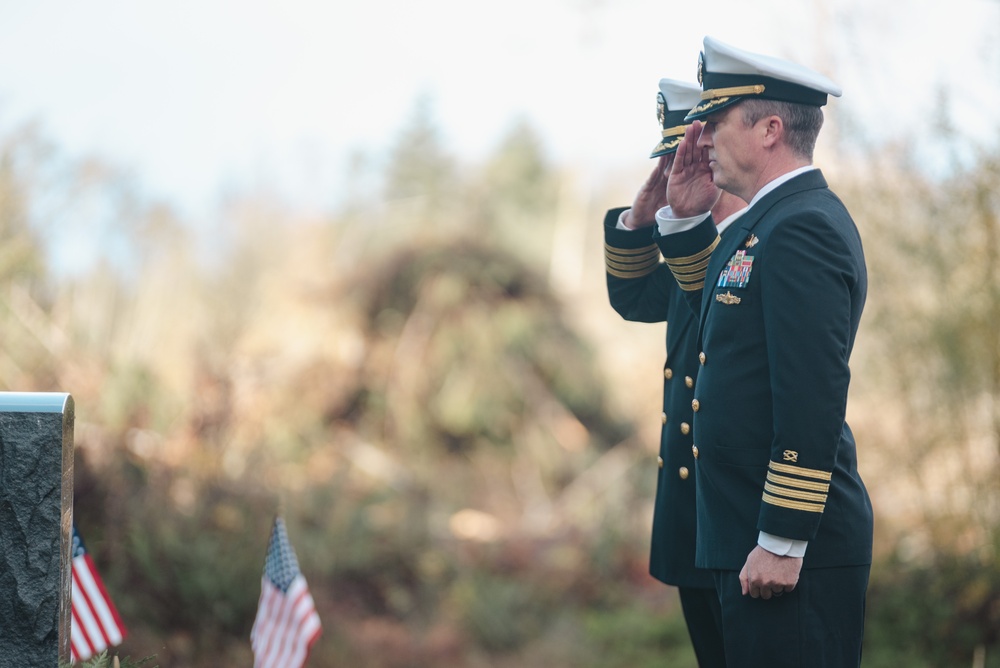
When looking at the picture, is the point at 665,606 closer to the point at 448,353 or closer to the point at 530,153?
the point at 448,353

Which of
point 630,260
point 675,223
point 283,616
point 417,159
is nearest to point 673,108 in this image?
point 675,223

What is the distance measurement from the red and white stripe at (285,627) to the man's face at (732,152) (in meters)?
2.24

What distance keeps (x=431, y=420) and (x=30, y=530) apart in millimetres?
7079

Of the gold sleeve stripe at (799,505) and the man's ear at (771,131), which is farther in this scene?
the man's ear at (771,131)

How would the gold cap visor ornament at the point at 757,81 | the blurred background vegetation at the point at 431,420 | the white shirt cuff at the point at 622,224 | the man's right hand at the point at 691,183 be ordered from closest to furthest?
the gold cap visor ornament at the point at 757,81 < the man's right hand at the point at 691,183 < the white shirt cuff at the point at 622,224 < the blurred background vegetation at the point at 431,420

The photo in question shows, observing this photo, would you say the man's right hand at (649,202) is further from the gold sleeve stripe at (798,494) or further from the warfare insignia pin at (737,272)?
the gold sleeve stripe at (798,494)

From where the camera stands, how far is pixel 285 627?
384 cm

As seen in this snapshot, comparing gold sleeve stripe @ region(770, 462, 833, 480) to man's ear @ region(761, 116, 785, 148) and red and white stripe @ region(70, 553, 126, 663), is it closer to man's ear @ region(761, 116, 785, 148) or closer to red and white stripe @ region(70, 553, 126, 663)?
man's ear @ region(761, 116, 785, 148)

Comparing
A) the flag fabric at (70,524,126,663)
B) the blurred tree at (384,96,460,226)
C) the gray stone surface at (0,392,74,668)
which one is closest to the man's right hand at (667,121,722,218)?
the gray stone surface at (0,392,74,668)

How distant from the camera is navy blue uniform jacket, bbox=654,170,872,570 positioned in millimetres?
2289

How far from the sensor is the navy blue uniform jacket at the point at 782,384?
229cm

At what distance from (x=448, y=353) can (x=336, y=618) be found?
374 cm

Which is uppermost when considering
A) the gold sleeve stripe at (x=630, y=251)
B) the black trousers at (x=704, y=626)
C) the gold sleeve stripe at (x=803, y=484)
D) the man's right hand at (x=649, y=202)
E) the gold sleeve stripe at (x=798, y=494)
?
the man's right hand at (x=649, y=202)

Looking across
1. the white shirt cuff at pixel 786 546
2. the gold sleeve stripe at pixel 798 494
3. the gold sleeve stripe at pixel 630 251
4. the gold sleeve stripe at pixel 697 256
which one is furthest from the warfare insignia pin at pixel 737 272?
the gold sleeve stripe at pixel 630 251
